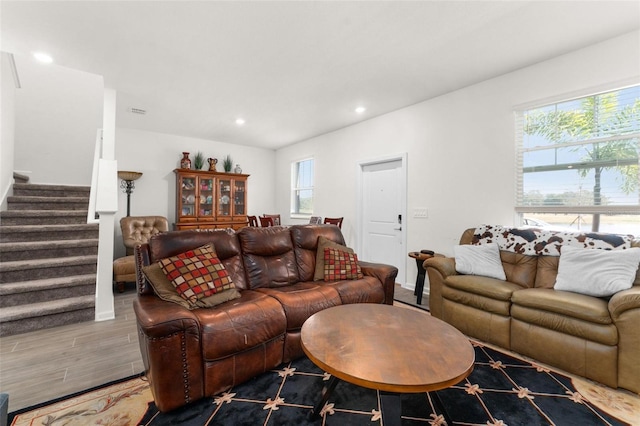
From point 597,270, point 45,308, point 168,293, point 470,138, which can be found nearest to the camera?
point 168,293

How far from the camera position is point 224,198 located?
580 centimetres

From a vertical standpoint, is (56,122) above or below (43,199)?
above

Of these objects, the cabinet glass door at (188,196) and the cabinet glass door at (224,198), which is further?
the cabinet glass door at (224,198)

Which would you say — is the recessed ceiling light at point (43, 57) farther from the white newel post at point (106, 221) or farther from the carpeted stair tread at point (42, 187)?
the carpeted stair tread at point (42, 187)

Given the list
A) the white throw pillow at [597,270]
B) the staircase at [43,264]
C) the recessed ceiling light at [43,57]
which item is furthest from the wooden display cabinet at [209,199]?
the white throw pillow at [597,270]

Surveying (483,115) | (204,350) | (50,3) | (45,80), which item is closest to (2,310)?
(204,350)

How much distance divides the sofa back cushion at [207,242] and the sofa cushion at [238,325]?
446mm

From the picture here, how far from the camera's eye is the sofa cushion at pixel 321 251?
280 centimetres

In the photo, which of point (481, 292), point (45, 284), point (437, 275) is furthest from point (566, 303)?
point (45, 284)

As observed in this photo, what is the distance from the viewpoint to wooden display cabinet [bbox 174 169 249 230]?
5.37m

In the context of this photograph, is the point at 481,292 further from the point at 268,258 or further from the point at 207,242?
the point at 207,242

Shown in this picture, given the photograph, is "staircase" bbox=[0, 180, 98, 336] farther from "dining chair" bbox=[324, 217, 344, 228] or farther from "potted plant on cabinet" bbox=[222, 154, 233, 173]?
"dining chair" bbox=[324, 217, 344, 228]

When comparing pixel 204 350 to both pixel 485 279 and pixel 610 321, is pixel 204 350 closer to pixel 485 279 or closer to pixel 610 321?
pixel 485 279

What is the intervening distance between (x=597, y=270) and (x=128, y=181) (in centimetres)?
619
